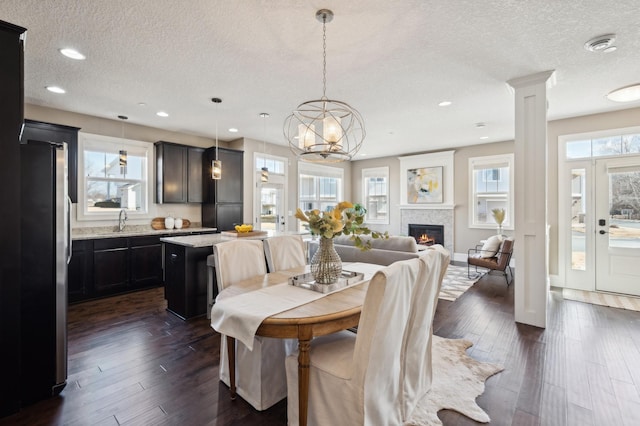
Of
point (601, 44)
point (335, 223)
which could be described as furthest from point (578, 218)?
point (335, 223)

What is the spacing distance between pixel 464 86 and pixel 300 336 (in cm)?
352

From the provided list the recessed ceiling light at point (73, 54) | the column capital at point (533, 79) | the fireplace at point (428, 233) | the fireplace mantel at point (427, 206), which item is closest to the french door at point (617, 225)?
the column capital at point (533, 79)

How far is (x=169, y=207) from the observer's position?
572 cm

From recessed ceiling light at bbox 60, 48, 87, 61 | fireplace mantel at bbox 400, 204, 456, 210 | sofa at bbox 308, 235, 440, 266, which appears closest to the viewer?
recessed ceiling light at bbox 60, 48, 87, 61

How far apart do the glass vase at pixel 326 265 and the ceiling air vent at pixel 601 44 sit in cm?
290

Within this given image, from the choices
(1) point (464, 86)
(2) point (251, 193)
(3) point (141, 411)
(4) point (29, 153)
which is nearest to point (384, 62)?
(1) point (464, 86)

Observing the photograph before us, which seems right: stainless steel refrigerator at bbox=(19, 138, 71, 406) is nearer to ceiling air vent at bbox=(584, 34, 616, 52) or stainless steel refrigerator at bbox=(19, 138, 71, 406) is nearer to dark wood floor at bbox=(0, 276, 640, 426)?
dark wood floor at bbox=(0, 276, 640, 426)

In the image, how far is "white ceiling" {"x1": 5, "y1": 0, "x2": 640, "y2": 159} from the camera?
218cm

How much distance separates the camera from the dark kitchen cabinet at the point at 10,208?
1.80m

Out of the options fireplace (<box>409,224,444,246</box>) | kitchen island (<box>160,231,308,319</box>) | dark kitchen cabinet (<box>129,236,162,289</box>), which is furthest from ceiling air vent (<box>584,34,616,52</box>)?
dark kitchen cabinet (<box>129,236,162,289</box>)

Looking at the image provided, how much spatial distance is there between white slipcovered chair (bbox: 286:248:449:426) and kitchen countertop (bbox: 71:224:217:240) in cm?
408

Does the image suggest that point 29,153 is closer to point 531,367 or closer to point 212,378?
point 212,378

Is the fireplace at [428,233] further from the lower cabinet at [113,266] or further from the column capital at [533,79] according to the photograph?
the lower cabinet at [113,266]

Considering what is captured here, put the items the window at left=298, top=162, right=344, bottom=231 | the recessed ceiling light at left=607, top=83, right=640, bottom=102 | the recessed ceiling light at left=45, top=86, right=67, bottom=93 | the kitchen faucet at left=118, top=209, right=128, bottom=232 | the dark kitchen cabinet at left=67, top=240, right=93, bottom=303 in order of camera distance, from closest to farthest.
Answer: the recessed ceiling light at left=607, top=83, right=640, bottom=102 → the recessed ceiling light at left=45, top=86, right=67, bottom=93 → the dark kitchen cabinet at left=67, top=240, right=93, bottom=303 → the kitchen faucet at left=118, top=209, right=128, bottom=232 → the window at left=298, top=162, right=344, bottom=231
